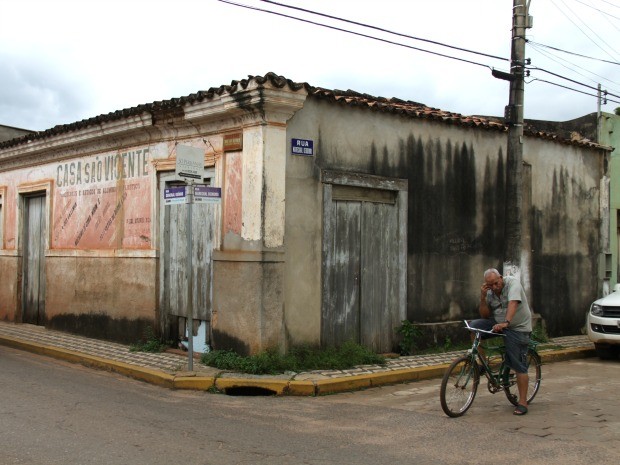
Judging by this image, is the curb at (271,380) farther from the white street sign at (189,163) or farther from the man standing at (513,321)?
the white street sign at (189,163)

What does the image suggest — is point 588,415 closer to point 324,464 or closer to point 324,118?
point 324,464

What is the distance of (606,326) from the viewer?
1129 cm

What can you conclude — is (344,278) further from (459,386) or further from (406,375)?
(459,386)

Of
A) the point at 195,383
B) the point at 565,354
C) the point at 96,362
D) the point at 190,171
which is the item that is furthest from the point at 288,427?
the point at 565,354

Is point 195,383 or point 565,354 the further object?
point 565,354

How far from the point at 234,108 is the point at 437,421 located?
504 cm

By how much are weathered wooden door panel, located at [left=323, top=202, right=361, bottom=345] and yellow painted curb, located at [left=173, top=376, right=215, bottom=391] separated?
2.13 meters

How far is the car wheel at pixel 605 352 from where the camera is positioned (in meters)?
11.6

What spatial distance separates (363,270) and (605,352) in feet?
16.0

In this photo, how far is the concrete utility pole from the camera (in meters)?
10.7

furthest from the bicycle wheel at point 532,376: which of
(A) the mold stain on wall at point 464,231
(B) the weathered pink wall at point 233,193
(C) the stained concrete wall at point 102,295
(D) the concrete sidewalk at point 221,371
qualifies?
(C) the stained concrete wall at point 102,295

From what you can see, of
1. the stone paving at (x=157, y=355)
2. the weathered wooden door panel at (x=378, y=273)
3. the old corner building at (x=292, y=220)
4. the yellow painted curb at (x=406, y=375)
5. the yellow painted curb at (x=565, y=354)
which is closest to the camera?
the yellow painted curb at (x=406, y=375)

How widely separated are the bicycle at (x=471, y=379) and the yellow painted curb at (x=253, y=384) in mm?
2198

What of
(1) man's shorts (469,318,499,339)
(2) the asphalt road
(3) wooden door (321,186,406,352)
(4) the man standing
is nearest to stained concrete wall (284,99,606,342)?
(3) wooden door (321,186,406,352)
